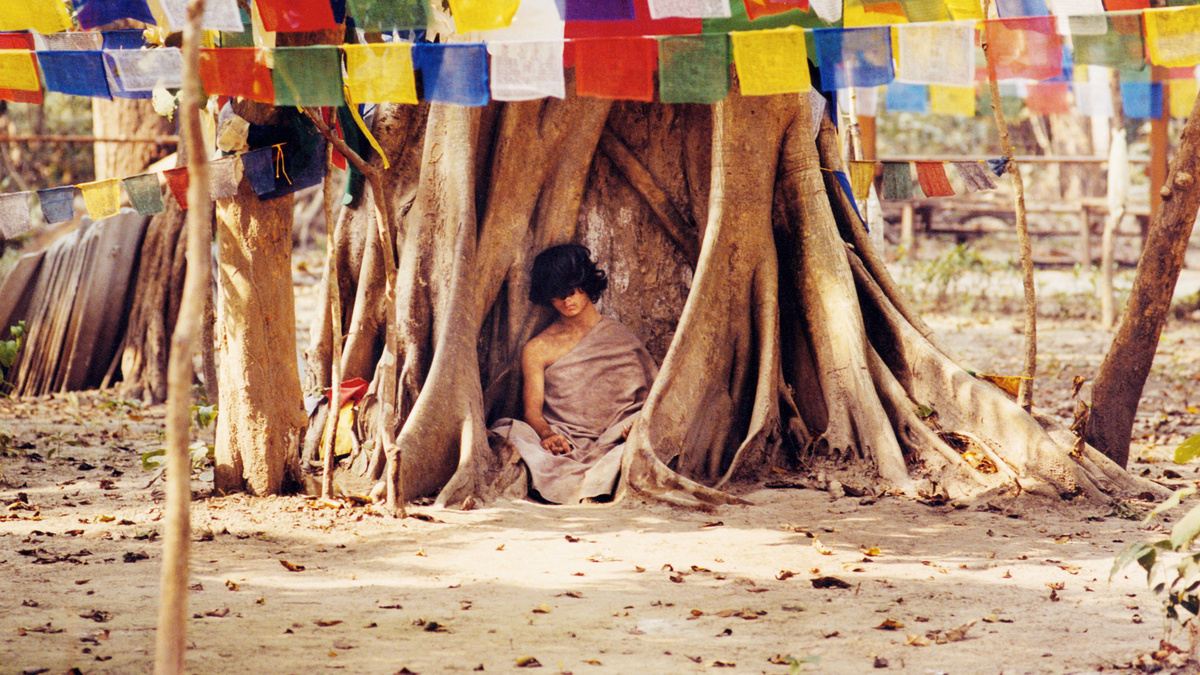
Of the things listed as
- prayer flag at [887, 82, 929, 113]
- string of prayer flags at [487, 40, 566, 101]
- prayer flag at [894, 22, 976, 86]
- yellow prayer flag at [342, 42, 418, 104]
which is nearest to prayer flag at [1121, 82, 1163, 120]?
prayer flag at [887, 82, 929, 113]

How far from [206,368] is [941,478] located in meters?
4.75

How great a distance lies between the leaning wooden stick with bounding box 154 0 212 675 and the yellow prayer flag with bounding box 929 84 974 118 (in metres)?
6.90

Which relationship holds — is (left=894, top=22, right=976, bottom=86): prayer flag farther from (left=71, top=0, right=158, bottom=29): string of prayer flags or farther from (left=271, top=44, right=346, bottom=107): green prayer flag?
(left=71, top=0, right=158, bottom=29): string of prayer flags

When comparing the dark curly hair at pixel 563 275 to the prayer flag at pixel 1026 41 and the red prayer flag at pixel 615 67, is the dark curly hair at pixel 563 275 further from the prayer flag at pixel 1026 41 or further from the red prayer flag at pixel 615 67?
the prayer flag at pixel 1026 41

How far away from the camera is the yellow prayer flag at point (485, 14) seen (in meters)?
4.94

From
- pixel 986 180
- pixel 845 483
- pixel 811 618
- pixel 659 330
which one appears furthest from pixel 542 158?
pixel 811 618

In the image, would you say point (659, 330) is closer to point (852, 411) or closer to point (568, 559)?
point (852, 411)

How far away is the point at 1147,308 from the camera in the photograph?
5.30 m

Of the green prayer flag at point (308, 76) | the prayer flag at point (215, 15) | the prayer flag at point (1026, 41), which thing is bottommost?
the green prayer flag at point (308, 76)

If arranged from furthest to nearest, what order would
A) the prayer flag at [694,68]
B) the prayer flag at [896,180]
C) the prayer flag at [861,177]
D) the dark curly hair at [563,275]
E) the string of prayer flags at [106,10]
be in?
the prayer flag at [896,180], the prayer flag at [861,177], the dark curly hair at [563,275], the prayer flag at [694,68], the string of prayer flags at [106,10]

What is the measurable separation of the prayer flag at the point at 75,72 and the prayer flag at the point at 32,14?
0.44ft

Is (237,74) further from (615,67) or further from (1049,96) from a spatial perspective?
(1049,96)

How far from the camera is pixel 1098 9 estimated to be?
5.96 m

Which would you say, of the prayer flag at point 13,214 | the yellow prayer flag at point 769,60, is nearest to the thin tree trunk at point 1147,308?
the yellow prayer flag at point 769,60
